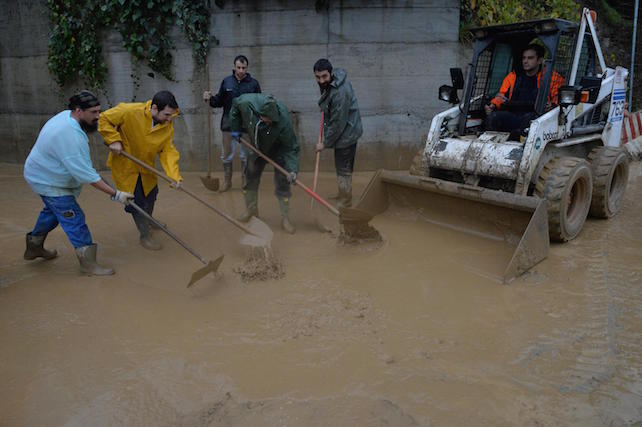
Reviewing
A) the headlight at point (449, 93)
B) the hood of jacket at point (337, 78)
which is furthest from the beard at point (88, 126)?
the headlight at point (449, 93)

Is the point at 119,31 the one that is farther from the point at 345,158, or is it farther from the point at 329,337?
the point at 329,337

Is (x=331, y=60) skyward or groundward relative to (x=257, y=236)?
skyward

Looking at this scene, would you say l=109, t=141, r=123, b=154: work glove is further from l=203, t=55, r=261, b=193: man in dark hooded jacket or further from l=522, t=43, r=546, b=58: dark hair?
l=522, t=43, r=546, b=58: dark hair

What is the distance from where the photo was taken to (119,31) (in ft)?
24.5

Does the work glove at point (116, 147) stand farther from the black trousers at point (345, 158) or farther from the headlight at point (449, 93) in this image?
the headlight at point (449, 93)

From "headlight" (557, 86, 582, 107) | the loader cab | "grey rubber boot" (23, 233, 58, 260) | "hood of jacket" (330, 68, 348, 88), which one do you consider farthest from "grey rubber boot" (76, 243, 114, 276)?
"headlight" (557, 86, 582, 107)

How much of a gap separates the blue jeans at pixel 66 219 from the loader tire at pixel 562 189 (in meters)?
3.96

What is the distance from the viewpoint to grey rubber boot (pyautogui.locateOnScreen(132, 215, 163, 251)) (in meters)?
4.62

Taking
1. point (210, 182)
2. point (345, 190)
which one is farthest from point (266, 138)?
point (210, 182)

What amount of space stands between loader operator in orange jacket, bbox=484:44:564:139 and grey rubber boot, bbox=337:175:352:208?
1.71m

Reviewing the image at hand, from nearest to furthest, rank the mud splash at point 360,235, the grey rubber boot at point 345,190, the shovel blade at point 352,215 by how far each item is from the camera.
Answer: the shovel blade at point 352,215
the mud splash at point 360,235
the grey rubber boot at point 345,190

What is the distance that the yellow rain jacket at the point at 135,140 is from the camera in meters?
4.15

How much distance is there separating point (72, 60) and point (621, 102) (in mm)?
7940

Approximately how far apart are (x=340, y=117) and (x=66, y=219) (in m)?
2.96
